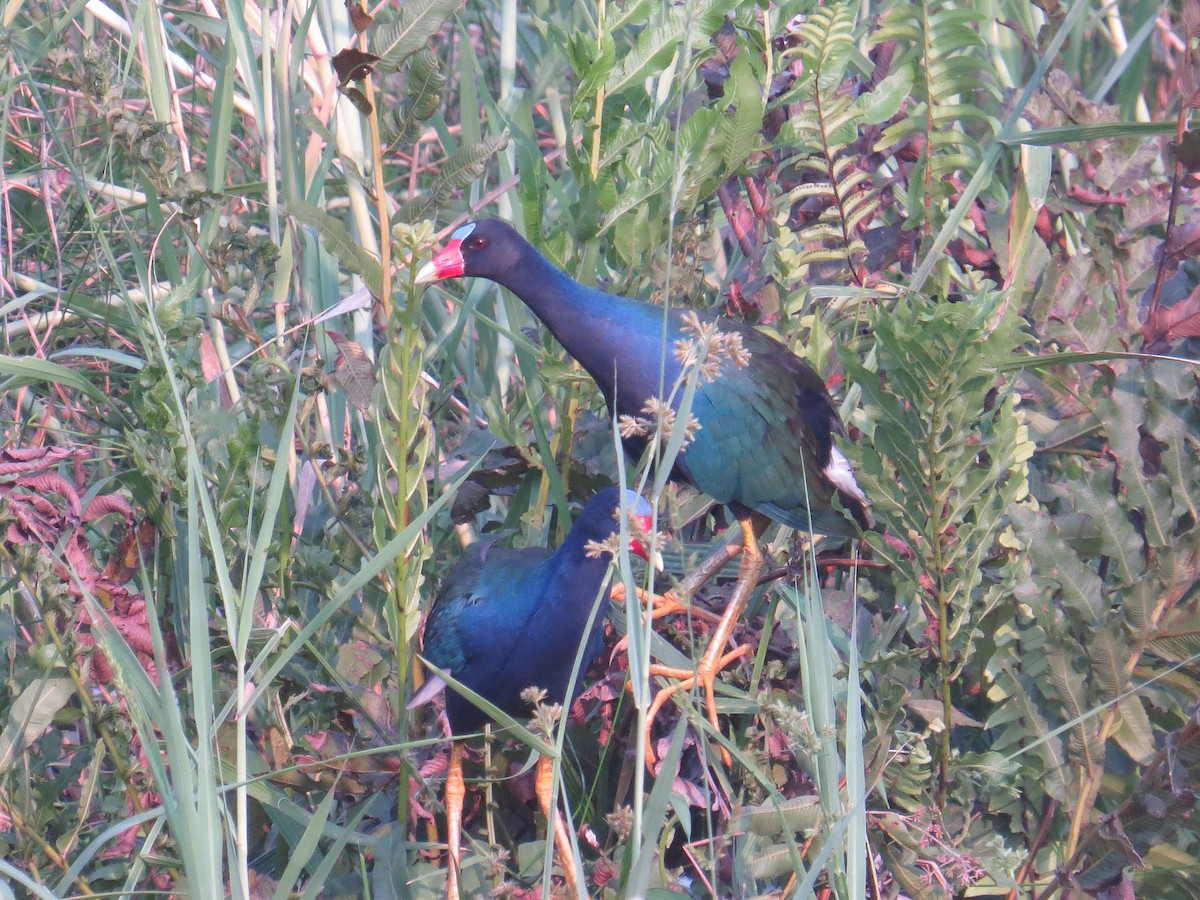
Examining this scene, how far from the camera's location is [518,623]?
1914 millimetres

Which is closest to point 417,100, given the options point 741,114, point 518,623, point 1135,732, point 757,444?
point 741,114

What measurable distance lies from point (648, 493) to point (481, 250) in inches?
19.2

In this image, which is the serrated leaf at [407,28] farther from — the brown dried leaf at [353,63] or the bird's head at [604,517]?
the bird's head at [604,517]

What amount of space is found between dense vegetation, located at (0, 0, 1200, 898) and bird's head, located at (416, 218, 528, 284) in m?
0.11

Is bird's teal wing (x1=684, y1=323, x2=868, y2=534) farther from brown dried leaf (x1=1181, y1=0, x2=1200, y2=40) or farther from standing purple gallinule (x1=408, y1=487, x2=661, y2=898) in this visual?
brown dried leaf (x1=1181, y1=0, x2=1200, y2=40)

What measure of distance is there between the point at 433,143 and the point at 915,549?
2.46m

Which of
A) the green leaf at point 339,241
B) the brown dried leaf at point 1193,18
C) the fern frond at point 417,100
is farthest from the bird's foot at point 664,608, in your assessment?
the brown dried leaf at point 1193,18

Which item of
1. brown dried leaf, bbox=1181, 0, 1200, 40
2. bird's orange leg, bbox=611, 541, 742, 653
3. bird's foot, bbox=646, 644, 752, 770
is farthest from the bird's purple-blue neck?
brown dried leaf, bbox=1181, 0, 1200, 40

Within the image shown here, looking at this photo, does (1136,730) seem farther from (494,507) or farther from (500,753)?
(494,507)

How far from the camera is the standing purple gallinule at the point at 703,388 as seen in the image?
2.09 m

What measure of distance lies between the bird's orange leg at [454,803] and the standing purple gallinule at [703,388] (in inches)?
16.2

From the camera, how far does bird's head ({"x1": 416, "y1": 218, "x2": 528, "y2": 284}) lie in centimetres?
215

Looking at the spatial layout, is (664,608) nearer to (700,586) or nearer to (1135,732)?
(700,586)

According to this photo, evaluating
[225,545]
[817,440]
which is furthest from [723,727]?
[225,545]
